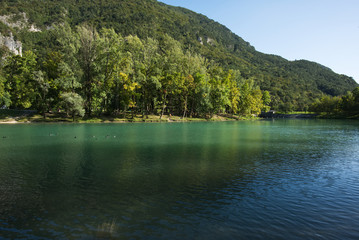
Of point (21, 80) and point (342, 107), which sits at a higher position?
point (21, 80)

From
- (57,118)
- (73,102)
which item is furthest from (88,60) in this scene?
(57,118)

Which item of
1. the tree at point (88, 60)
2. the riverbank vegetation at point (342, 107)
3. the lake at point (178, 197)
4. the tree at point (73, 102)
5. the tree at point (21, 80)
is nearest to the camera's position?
the lake at point (178, 197)

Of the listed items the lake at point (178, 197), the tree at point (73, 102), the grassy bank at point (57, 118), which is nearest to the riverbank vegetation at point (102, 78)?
the tree at point (73, 102)

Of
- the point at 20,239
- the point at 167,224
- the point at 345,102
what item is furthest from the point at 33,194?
the point at 345,102

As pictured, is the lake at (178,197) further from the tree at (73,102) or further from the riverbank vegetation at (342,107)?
the riverbank vegetation at (342,107)

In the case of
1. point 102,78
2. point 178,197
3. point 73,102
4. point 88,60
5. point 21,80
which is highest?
point 88,60

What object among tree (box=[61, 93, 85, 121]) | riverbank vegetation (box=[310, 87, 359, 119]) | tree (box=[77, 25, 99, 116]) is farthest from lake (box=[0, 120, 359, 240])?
riverbank vegetation (box=[310, 87, 359, 119])

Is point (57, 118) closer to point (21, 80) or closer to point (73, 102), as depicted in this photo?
point (73, 102)

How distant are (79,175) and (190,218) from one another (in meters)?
10.9

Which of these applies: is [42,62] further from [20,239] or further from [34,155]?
[20,239]

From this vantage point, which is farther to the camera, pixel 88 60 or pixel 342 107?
pixel 342 107

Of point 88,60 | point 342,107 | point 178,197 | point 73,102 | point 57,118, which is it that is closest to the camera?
point 178,197

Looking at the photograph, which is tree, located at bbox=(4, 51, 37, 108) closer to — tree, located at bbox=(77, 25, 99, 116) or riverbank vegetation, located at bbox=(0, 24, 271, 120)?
riverbank vegetation, located at bbox=(0, 24, 271, 120)

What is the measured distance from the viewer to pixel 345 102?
143375mm
